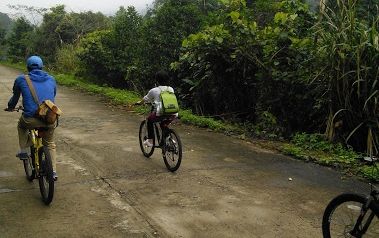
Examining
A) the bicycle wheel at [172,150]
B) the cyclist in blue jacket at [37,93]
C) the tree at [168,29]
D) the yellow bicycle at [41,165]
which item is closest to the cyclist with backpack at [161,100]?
the bicycle wheel at [172,150]

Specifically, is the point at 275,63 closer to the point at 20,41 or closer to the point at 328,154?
the point at 328,154

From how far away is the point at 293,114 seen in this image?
29.0 feet

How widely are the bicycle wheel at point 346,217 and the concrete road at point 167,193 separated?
0.34m

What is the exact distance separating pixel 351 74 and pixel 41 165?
17.0 feet

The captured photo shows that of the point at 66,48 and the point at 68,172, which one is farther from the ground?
the point at 66,48

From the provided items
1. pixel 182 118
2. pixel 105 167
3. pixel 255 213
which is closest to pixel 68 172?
pixel 105 167

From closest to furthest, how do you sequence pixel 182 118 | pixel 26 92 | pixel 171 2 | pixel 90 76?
pixel 26 92 < pixel 182 118 < pixel 171 2 < pixel 90 76

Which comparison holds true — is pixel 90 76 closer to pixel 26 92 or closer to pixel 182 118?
pixel 182 118

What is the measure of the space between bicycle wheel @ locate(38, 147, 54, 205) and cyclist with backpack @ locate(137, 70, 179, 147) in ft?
6.06

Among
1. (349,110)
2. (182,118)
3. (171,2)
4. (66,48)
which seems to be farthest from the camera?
(66,48)

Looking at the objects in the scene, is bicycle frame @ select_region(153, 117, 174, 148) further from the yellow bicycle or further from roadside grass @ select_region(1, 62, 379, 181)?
roadside grass @ select_region(1, 62, 379, 181)

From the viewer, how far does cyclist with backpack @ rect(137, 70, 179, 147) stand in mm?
6236

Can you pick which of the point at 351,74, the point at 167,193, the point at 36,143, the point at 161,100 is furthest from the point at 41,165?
the point at 351,74

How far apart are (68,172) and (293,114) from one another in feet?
15.4
